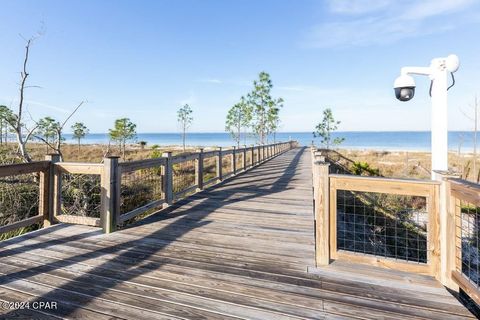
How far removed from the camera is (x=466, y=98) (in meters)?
17.5

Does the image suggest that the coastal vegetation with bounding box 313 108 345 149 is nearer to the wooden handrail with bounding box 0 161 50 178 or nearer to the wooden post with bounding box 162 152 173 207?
the wooden post with bounding box 162 152 173 207

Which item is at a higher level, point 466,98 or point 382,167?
point 466,98

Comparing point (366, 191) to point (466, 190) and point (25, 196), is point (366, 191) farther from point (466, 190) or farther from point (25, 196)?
point (25, 196)

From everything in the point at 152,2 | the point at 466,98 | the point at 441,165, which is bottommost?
the point at 441,165

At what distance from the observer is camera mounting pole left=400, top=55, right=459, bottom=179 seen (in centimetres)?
333

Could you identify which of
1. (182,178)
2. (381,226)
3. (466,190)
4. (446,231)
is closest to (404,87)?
(466,190)

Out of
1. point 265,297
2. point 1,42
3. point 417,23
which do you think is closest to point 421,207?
point 417,23

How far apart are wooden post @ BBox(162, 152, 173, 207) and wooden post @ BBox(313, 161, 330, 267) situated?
11.1 feet

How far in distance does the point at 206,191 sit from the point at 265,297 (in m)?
5.08

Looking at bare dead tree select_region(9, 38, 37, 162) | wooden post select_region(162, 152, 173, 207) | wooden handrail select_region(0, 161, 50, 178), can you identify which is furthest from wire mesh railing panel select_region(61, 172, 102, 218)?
wooden handrail select_region(0, 161, 50, 178)

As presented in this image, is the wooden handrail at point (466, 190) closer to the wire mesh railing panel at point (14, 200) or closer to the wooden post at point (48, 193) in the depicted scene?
the wooden post at point (48, 193)

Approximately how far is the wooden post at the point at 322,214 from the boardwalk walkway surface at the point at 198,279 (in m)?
0.16

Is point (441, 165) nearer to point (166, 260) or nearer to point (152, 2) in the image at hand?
point (166, 260)

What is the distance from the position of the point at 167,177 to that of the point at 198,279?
3.14 m
